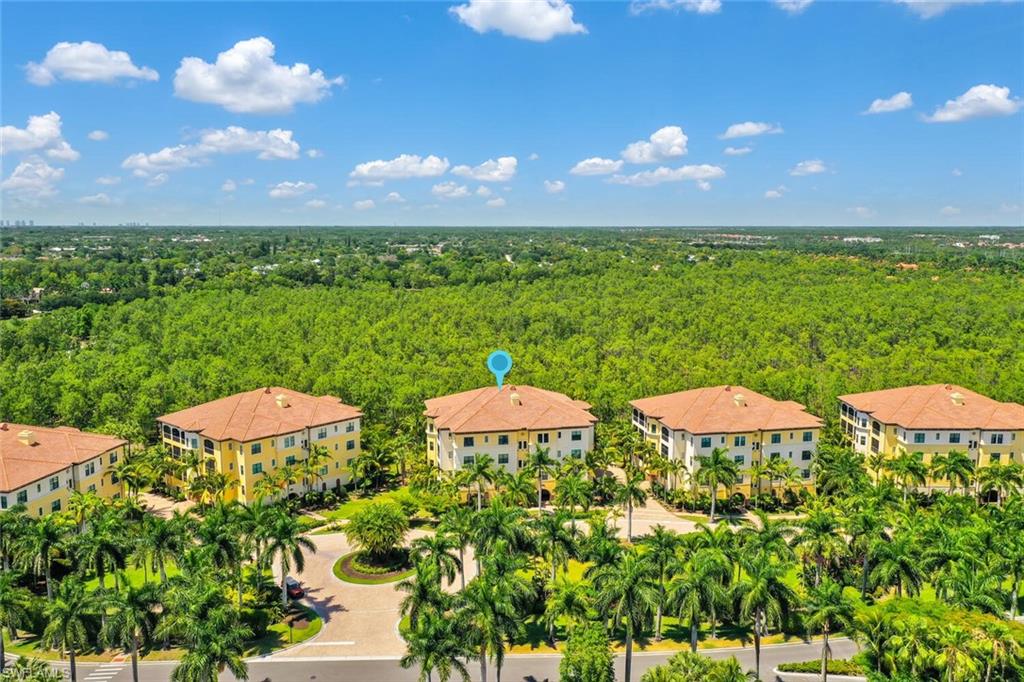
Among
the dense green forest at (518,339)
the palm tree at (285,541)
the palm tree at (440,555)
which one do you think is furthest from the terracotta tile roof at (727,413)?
the palm tree at (285,541)

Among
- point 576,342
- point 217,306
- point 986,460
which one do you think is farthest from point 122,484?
point 986,460

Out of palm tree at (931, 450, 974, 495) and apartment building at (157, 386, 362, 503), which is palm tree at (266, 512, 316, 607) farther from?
palm tree at (931, 450, 974, 495)

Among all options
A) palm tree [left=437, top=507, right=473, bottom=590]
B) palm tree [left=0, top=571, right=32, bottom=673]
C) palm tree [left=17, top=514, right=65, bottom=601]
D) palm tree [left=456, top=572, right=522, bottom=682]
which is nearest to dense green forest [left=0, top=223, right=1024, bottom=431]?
palm tree [left=17, top=514, right=65, bottom=601]

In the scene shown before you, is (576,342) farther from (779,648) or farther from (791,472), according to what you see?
(779,648)

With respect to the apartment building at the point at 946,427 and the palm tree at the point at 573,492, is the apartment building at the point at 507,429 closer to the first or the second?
the palm tree at the point at 573,492

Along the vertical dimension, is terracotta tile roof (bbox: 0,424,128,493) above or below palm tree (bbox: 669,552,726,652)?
above

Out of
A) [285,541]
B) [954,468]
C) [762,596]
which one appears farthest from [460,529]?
[954,468]
